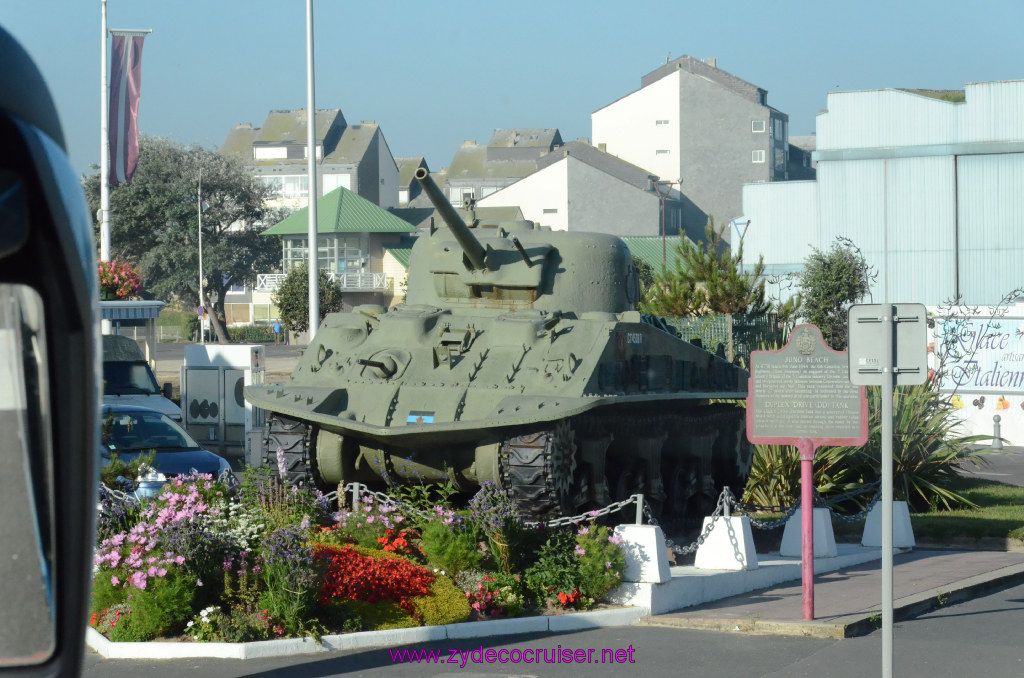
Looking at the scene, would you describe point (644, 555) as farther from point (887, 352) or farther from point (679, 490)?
point (679, 490)

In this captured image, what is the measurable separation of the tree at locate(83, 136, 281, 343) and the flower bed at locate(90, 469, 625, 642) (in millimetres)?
60507

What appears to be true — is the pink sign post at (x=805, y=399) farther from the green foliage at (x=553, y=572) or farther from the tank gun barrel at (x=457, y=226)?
the tank gun barrel at (x=457, y=226)

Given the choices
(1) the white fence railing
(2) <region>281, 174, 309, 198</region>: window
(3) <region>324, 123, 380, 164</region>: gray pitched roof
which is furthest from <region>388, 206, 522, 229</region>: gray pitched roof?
(2) <region>281, 174, 309, 198</region>: window

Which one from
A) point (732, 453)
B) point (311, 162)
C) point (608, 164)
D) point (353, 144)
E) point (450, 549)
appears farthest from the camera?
point (353, 144)

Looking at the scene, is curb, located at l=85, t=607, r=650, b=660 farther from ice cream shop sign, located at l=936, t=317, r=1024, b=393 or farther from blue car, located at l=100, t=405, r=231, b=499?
ice cream shop sign, located at l=936, t=317, r=1024, b=393

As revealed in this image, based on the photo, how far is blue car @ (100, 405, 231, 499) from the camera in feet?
54.0

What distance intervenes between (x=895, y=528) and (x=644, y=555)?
18.4 ft

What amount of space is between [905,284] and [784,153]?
132ft

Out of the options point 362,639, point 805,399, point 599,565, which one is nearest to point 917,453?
point 805,399

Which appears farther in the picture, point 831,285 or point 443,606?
point 831,285

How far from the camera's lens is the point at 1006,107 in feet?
144

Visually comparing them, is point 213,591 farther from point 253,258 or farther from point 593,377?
point 253,258

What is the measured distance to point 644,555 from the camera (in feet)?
38.3

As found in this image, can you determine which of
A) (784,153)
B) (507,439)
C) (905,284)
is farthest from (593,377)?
(784,153)
